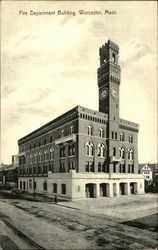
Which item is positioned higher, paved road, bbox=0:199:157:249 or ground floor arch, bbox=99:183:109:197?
paved road, bbox=0:199:157:249

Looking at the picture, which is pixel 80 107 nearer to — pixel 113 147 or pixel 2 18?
pixel 113 147

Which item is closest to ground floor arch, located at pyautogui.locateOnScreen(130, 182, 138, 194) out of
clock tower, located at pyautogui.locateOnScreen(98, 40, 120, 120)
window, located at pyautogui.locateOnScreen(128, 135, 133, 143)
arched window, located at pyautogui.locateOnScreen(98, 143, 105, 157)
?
window, located at pyautogui.locateOnScreen(128, 135, 133, 143)

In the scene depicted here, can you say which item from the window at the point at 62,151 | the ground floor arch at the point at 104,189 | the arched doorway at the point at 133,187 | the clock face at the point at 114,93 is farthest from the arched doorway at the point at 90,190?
the clock face at the point at 114,93

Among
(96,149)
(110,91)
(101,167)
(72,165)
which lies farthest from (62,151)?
(110,91)

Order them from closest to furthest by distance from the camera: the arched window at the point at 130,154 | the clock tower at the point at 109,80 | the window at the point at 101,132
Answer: the window at the point at 101,132
the clock tower at the point at 109,80
the arched window at the point at 130,154

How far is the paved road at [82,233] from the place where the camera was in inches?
490

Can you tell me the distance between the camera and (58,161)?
4188cm

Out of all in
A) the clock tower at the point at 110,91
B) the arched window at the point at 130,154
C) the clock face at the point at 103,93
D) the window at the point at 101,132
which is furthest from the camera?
the arched window at the point at 130,154

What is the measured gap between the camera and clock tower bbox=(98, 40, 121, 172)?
1578 inches

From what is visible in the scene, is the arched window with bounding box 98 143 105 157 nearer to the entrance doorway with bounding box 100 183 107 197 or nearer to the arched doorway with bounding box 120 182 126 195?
the entrance doorway with bounding box 100 183 107 197

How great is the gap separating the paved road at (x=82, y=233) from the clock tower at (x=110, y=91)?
70.7ft

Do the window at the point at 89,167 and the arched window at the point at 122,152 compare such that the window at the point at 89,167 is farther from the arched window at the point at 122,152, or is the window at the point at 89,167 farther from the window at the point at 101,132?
the arched window at the point at 122,152

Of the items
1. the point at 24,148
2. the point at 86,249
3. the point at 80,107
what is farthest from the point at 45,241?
the point at 24,148

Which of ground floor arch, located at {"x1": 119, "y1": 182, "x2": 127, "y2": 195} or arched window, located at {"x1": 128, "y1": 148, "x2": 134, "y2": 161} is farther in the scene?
arched window, located at {"x1": 128, "y1": 148, "x2": 134, "y2": 161}
